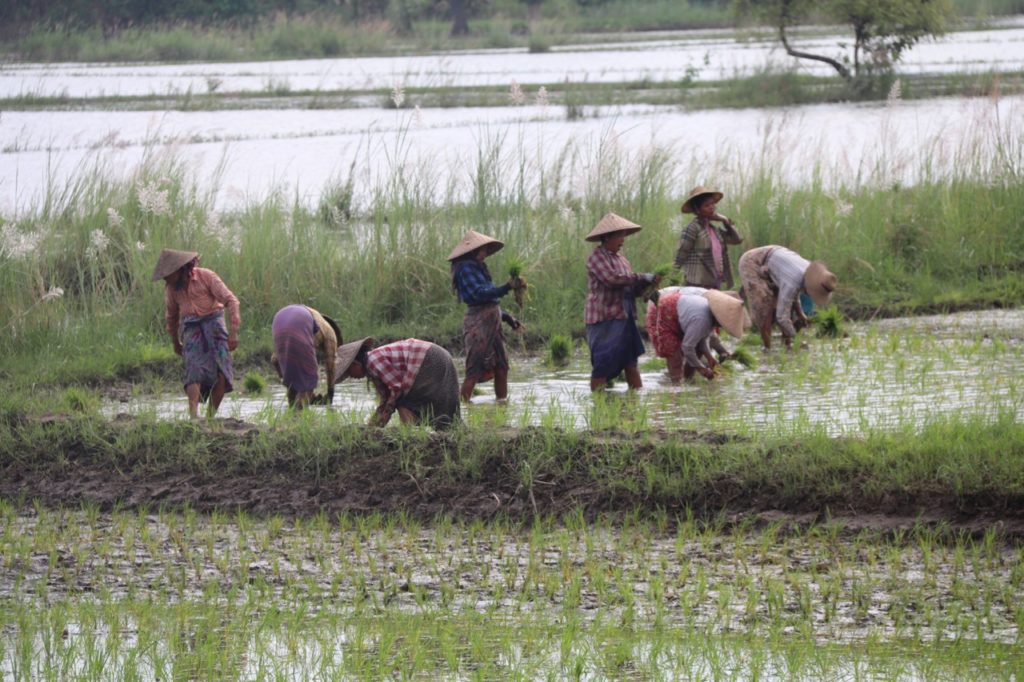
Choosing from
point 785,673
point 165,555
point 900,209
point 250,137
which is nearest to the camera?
point 785,673

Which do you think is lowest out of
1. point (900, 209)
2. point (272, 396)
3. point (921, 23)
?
point (272, 396)

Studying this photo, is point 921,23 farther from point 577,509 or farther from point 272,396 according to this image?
point 577,509

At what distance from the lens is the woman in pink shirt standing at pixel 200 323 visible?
27.3ft

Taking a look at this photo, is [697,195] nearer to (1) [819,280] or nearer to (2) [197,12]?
(1) [819,280]

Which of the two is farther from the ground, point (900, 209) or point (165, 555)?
point (900, 209)

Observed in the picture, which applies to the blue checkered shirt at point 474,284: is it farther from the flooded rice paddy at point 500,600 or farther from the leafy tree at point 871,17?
the leafy tree at point 871,17

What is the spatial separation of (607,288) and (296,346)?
7.07ft

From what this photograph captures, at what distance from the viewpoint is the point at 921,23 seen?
24188 mm

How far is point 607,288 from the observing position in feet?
29.0

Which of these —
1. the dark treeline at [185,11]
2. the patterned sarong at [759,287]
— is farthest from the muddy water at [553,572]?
the dark treeline at [185,11]

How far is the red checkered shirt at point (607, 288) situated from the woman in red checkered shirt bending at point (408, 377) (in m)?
1.49

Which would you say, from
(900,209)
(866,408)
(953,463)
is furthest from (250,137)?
(953,463)

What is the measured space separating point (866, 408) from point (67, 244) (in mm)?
7174

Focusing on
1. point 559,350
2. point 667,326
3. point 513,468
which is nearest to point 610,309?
point 667,326
